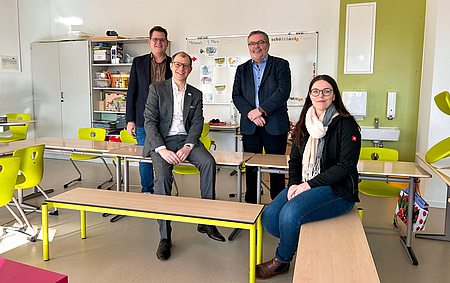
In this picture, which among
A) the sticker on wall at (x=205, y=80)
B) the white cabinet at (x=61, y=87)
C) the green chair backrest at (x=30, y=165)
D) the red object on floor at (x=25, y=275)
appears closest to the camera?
the red object on floor at (x=25, y=275)

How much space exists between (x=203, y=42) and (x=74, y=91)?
2.58 meters

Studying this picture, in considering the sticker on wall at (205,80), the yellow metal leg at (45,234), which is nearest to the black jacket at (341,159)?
the yellow metal leg at (45,234)

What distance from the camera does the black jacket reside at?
2240 mm

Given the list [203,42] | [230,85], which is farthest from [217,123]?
[203,42]

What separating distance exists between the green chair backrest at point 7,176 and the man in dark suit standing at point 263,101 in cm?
192

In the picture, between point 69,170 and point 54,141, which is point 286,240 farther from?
point 69,170

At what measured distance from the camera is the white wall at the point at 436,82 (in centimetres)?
405

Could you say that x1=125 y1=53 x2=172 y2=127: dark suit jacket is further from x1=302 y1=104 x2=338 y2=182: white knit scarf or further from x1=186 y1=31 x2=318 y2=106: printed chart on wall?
x1=186 y1=31 x2=318 y2=106: printed chart on wall

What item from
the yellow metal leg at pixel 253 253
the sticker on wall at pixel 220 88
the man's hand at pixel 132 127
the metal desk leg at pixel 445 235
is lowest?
the metal desk leg at pixel 445 235

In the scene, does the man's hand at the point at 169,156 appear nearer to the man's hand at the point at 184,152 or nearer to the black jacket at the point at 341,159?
the man's hand at the point at 184,152

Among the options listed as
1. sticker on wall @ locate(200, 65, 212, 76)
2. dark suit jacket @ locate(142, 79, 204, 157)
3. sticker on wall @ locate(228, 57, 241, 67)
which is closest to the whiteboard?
sticker on wall @ locate(200, 65, 212, 76)

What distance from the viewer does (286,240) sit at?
218 cm

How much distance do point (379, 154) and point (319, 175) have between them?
155cm

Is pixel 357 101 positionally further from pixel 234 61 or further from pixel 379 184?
pixel 234 61
